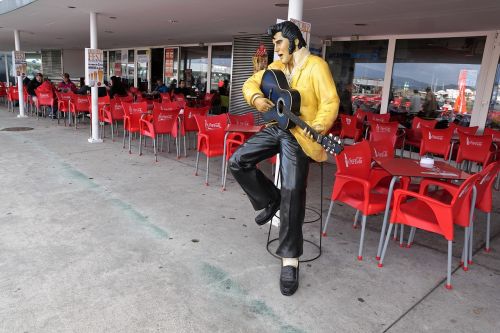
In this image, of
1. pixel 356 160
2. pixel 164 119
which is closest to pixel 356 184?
pixel 356 160

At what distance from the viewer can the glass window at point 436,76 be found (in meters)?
7.86

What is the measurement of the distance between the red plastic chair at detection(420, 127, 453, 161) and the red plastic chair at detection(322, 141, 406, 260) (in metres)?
2.75

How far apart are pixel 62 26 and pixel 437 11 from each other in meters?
10.1

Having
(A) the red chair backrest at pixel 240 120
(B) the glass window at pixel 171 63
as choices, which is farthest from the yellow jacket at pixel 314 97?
(B) the glass window at pixel 171 63

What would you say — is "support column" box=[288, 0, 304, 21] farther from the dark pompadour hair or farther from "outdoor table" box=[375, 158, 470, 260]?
"outdoor table" box=[375, 158, 470, 260]

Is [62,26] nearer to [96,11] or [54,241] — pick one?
[96,11]

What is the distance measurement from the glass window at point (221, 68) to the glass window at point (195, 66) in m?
0.51

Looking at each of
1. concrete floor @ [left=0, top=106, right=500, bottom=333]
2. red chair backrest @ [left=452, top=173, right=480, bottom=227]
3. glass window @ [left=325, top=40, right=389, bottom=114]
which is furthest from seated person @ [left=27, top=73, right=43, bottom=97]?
red chair backrest @ [left=452, top=173, right=480, bottom=227]

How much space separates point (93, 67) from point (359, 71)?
6.47 meters

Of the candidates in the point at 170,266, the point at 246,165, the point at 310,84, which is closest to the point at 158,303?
the point at 170,266

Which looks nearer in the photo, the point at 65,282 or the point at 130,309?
the point at 130,309

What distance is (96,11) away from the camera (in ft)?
25.9

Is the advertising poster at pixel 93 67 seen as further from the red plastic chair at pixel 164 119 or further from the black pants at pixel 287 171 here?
the black pants at pixel 287 171

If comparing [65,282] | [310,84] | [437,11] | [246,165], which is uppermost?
[437,11]
